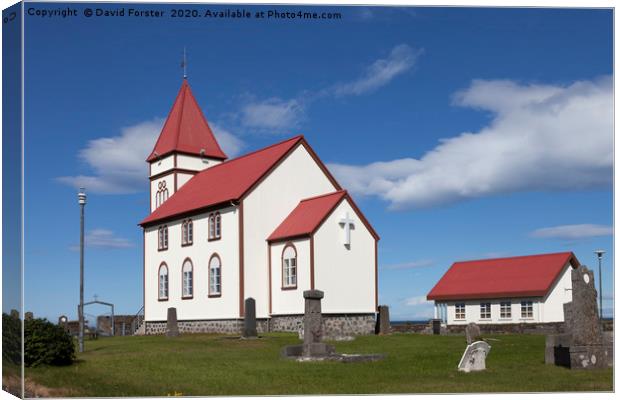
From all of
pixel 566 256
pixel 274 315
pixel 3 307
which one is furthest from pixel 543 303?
pixel 3 307

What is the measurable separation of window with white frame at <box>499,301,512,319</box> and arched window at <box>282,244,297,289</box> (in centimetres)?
1872

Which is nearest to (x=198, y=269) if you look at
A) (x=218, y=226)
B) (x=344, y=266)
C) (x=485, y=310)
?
(x=218, y=226)

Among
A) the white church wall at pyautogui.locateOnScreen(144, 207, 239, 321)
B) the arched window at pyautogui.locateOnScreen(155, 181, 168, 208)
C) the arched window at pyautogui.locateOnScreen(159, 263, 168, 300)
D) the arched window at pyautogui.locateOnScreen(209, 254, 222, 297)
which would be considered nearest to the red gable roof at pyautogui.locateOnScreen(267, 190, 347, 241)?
the white church wall at pyautogui.locateOnScreen(144, 207, 239, 321)

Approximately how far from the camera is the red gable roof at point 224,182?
41375 mm

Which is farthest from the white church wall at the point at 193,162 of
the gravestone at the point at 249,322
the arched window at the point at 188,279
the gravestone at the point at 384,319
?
the gravestone at the point at 249,322

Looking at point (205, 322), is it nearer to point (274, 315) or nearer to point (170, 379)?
point (274, 315)

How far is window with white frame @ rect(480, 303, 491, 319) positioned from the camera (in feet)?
176

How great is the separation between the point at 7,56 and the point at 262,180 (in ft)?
→ 81.5

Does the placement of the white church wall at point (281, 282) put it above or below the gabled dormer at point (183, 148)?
below

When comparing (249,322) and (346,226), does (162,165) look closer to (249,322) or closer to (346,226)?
(346,226)

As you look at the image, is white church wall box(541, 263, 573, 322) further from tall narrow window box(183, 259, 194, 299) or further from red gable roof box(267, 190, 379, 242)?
tall narrow window box(183, 259, 194, 299)

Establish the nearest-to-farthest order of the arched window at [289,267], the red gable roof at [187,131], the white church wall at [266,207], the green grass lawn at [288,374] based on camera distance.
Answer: the green grass lawn at [288,374] < the arched window at [289,267] < the white church wall at [266,207] < the red gable roof at [187,131]

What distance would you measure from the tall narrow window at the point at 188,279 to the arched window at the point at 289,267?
6703mm

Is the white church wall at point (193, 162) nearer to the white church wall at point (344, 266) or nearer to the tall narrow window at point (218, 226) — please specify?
the tall narrow window at point (218, 226)
